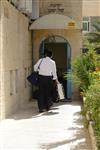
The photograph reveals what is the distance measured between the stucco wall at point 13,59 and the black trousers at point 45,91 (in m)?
0.77

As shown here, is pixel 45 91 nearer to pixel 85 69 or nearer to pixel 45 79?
pixel 45 79

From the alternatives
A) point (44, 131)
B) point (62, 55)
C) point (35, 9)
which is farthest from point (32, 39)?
point (44, 131)

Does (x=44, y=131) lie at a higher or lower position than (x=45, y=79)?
lower

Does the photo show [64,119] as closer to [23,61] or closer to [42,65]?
[42,65]

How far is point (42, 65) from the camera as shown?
1513cm

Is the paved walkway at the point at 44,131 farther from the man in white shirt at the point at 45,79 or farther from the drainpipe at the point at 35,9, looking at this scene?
the drainpipe at the point at 35,9

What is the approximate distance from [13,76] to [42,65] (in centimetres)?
99

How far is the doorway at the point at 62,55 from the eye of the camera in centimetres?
1983

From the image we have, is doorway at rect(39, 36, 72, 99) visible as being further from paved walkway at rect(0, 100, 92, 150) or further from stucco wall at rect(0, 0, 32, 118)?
paved walkway at rect(0, 100, 92, 150)

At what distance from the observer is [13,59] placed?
1470 centimetres

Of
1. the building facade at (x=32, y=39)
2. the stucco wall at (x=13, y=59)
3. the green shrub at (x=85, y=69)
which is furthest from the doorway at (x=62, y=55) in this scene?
the green shrub at (x=85, y=69)

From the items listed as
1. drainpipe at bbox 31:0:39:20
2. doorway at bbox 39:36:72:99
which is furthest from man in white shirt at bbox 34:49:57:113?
drainpipe at bbox 31:0:39:20

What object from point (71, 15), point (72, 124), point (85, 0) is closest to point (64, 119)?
point (72, 124)

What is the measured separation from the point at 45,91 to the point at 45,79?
15.8 inches
